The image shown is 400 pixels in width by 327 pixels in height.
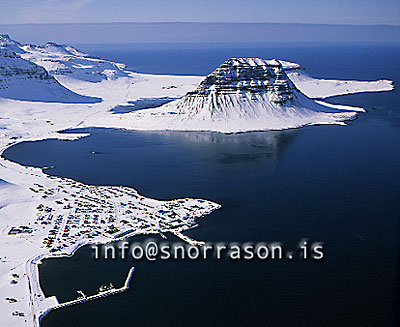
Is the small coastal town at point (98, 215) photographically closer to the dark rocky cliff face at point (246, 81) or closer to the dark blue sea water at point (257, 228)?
the dark blue sea water at point (257, 228)

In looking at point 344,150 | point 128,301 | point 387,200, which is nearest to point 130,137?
point 344,150

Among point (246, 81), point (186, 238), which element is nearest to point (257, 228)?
point (186, 238)

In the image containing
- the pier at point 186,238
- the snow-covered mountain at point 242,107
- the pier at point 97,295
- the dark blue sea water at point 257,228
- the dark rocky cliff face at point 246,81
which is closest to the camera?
the dark blue sea water at point 257,228

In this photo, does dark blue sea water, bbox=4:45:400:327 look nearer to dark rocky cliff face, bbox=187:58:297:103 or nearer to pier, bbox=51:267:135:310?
pier, bbox=51:267:135:310

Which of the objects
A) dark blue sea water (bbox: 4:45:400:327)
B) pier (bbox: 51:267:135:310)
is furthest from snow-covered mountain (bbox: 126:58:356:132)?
pier (bbox: 51:267:135:310)

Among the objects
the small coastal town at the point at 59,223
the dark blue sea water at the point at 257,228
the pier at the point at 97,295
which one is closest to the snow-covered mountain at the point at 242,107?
the dark blue sea water at the point at 257,228

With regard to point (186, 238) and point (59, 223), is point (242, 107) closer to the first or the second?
point (186, 238)

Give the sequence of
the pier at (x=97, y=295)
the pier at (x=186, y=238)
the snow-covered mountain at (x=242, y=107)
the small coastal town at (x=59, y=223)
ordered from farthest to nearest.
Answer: the snow-covered mountain at (x=242, y=107), the pier at (x=186, y=238), the small coastal town at (x=59, y=223), the pier at (x=97, y=295)

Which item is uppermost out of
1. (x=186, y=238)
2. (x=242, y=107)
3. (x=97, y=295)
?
(x=242, y=107)
